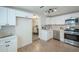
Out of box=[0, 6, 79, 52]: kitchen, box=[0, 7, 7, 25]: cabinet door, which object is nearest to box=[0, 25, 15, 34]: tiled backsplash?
box=[0, 6, 79, 52]: kitchen

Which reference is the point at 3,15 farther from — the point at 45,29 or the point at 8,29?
the point at 45,29

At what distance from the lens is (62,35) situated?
13.8 feet

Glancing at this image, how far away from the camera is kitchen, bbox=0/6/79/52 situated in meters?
2.53

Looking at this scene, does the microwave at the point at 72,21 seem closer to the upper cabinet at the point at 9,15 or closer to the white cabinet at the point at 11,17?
the upper cabinet at the point at 9,15

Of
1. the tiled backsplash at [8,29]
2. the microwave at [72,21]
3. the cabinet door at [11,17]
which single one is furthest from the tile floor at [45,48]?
the microwave at [72,21]

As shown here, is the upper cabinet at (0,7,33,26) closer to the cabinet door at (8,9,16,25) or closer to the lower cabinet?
the cabinet door at (8,9,16,25)

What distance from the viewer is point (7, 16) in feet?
7.95

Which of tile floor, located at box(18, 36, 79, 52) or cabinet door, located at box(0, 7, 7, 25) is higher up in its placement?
cabinet door, located at box(0, 7, 7, 25)

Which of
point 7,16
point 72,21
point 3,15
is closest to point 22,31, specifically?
point 7,16

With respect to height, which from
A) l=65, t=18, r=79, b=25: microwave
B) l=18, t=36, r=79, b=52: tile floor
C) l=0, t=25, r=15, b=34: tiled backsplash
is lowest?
l=18, t=36, r=79, b=52: tile floor

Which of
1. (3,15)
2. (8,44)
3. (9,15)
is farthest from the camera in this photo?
(9,15)

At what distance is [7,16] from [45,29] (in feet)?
9.75

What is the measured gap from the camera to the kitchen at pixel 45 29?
2.53 metres
